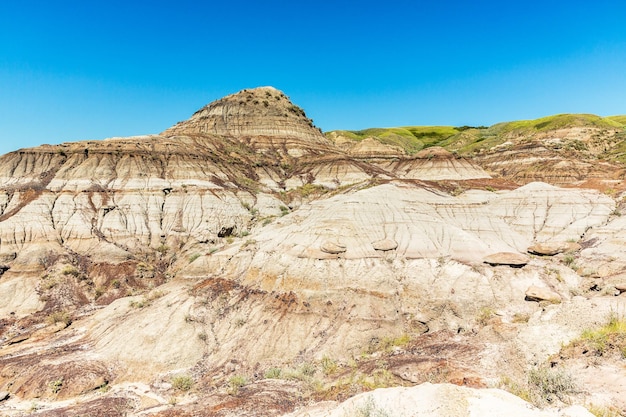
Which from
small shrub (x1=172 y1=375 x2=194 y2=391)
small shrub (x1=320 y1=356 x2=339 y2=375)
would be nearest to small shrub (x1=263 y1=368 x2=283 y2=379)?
small shrub (x1=320 y1=356 x2=339 y2=375)

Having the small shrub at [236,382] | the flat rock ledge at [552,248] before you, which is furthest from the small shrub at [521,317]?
the small shrub at [236,382]

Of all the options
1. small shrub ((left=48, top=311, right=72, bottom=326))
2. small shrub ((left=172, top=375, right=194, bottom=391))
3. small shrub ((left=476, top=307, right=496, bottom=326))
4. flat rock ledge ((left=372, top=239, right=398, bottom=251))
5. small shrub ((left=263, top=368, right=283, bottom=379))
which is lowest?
small shrub ((left=172, top=375, right=194, bottom=391))

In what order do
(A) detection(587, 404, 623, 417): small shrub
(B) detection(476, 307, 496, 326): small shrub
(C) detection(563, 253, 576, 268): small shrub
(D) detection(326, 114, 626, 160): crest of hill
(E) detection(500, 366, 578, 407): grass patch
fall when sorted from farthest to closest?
1. (D) detection(326, 114, 626, 160): crest of hill
2. (C) detection(563, 253, 576, 268): small shrub
3. (B) detection(476, 307, 496, 326): small shrub
4. (E) detection(500, 366, 578, 407): grass patch
5. (A) detection(587, 404, 623, 417): small shrub

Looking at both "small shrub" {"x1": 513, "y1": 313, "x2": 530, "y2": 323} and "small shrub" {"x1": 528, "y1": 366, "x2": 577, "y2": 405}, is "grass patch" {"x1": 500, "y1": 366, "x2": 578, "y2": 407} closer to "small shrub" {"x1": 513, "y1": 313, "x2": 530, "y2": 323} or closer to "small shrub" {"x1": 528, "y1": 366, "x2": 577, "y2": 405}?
"small shrub" {"x1": 528, "y1": 366, "x2": 577, "y2": 405}

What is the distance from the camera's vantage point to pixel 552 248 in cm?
3006

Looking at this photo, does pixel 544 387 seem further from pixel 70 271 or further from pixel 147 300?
pixel 70 271

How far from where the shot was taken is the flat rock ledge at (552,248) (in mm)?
29953

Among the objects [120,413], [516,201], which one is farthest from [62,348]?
[516,201]

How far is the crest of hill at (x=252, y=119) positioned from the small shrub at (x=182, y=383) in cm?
7394

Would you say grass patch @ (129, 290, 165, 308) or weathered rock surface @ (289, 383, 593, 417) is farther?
grass patch @ (129, 290, 165, 308)

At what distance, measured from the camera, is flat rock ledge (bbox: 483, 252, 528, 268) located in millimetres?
25016

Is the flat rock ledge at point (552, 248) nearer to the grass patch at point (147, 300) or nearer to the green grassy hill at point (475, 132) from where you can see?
the grass patch at point (147, 300)

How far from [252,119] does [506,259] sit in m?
77.0

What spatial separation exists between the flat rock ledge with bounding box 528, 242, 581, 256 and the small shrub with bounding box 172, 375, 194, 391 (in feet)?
94.2
